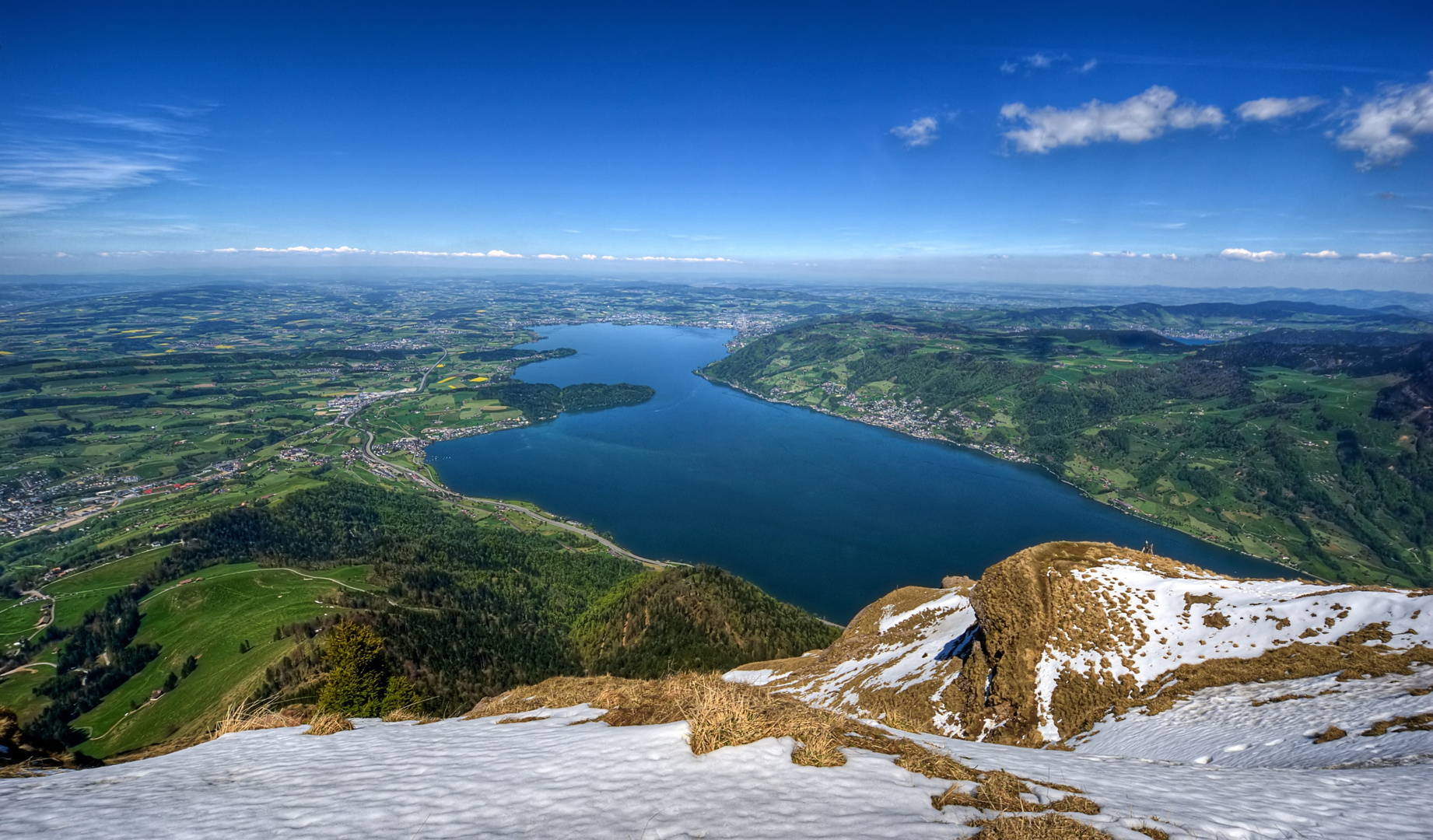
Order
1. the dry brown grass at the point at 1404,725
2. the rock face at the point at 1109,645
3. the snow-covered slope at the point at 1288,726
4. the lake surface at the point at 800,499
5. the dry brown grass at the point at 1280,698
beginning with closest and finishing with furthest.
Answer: the snow-covered slope at the point at 1288,726, the dry brown grass at the point at 1404,725, the dry brown grass at the point at 1280,698, the rock face at the point at 1109,645, the lake surface at the point at 800,499

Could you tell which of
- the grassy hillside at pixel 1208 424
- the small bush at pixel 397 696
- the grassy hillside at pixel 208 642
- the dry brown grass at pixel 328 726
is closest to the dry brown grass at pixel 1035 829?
the dry brown grass at pixel 328 726

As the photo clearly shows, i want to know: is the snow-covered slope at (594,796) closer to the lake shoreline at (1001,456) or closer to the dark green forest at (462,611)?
the dark green forest at (462,611)

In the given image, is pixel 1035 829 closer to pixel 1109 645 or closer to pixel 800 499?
pixel 1109 645

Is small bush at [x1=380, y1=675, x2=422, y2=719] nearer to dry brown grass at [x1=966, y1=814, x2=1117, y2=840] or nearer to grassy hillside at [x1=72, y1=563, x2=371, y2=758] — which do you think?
dry brown grass at [x1=966, y1=814, x2=1117, y2=840]

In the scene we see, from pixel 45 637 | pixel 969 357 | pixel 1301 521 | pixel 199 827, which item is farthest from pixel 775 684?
pixel 969 357

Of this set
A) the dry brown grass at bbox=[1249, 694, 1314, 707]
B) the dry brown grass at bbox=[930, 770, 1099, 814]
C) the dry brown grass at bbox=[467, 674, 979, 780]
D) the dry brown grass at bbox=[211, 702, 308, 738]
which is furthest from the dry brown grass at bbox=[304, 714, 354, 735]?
the dry brown grass at bbox=[1249, 694, 1314, 707]

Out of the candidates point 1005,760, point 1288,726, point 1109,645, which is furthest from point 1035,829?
Answer: point 1109,645
